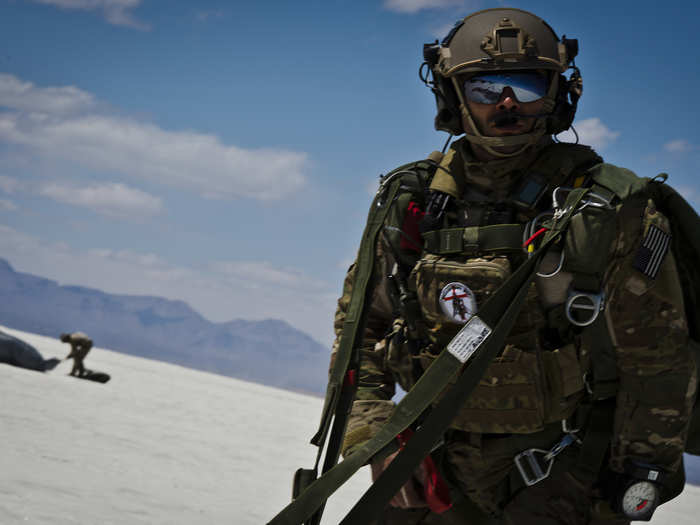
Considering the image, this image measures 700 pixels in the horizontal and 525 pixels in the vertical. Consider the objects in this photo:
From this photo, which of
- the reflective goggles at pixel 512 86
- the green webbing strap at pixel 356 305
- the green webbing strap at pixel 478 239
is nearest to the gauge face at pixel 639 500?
the green webbing strap at pixel 478 239

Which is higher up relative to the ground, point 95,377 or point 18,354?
point 18,354

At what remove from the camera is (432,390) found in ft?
6.28

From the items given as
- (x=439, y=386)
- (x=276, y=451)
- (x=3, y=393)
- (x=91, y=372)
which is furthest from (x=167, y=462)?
(x=91, y=372)

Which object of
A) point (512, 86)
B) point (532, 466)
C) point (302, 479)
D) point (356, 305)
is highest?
point (512, 86)

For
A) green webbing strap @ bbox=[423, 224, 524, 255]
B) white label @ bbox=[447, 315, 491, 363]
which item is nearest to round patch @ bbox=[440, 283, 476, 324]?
green webbing strap @ bbox=[423, 224, 524, 255]

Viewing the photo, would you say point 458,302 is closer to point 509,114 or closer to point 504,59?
point 509,114

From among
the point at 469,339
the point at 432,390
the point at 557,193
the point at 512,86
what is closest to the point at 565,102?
the point at 512,86

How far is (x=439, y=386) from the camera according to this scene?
1.92 m

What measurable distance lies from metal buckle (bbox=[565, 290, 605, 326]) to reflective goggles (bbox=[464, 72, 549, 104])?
769 mm

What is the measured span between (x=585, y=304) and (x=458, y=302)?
412 millimetres

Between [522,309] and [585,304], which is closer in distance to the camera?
[585,304]

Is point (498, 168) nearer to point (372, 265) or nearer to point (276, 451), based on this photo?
point (372, 265)

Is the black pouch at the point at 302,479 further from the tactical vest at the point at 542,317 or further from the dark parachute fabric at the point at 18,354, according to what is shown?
the dark parachute fabric at the point at 18,354

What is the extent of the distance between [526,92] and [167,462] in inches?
264
